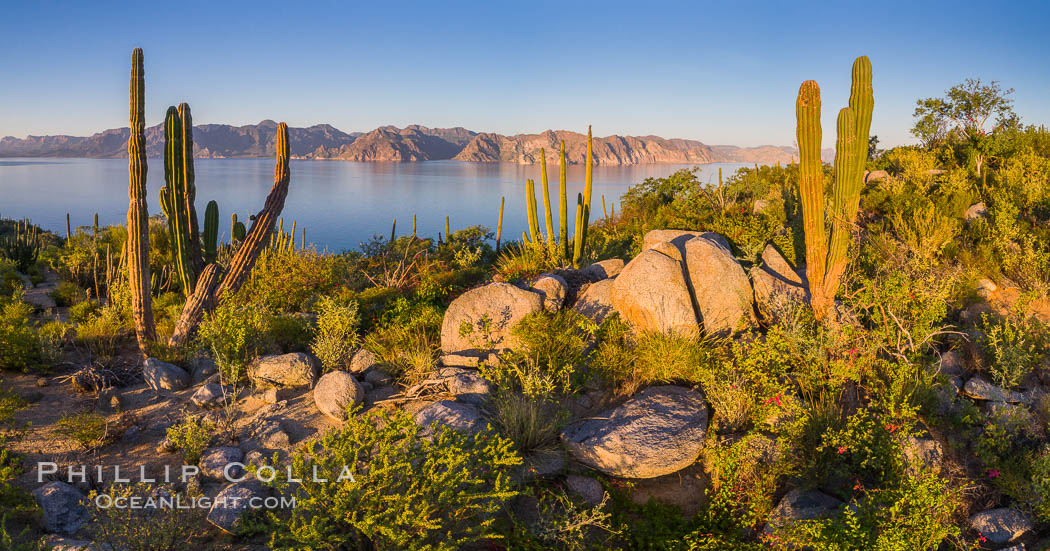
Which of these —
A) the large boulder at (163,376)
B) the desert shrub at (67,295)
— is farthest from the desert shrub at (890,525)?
the desert shrub at (67,295)

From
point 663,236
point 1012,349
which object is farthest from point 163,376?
point 1012,349

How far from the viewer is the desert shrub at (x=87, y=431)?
5549mm

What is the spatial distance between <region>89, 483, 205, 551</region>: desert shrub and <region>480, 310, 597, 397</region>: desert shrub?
320cm

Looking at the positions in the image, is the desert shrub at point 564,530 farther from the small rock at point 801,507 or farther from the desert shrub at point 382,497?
the small rock at point 801,507

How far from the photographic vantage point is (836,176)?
7.31 meters

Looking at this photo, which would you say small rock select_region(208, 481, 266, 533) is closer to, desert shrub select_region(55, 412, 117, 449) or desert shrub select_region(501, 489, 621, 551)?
desert shrub select_region(55, 412, 117, 449)

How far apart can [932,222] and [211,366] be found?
513 inches

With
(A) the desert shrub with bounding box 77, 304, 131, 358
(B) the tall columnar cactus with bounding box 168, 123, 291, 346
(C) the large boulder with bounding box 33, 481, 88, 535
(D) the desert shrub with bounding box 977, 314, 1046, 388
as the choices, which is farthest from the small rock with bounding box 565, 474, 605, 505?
(A) the desert shrub with bounding box 77, 304, 131, 358

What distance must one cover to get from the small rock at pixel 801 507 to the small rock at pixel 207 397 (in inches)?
248

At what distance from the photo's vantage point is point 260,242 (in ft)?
29.4

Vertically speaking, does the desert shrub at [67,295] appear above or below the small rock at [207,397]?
above

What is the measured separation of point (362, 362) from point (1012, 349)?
8.13 m

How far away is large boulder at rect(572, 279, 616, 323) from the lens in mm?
7797

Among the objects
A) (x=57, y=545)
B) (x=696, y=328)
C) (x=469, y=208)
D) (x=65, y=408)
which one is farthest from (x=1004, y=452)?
(x=469, y=208)
